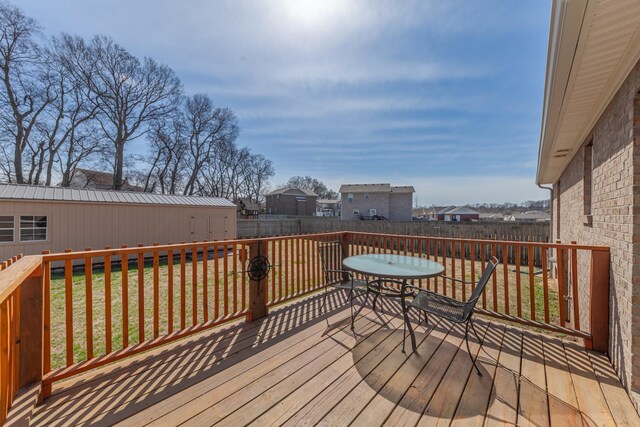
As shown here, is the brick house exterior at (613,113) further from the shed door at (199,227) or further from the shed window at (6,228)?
the shed door at (199,227)

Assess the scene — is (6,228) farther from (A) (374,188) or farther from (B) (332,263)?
(A) (374,188)

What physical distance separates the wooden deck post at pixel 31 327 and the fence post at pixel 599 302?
4.66 m

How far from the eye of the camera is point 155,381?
2039 mm

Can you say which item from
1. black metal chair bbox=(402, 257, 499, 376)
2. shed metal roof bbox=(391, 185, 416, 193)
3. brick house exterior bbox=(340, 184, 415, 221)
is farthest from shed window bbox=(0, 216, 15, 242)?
shed metal roof bbox=(391, 185, 416, 193)

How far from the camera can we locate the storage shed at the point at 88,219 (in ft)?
27.0

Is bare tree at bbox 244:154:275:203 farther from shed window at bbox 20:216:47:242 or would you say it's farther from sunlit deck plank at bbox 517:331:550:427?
sunlit deck plank at bbox 517:331:550:427

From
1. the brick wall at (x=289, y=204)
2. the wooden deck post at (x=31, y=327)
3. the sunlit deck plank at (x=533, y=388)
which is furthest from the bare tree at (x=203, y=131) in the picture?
the sunlit deck plank at (x=533, y=388)

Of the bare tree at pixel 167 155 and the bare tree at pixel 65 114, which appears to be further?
the bare tree at pixel 167 155

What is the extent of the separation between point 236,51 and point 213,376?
786 cm

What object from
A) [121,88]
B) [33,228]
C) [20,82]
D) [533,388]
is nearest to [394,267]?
[533,388]

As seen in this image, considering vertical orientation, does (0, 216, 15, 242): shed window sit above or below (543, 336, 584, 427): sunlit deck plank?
above

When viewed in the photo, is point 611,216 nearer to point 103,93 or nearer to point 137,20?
point 137,20

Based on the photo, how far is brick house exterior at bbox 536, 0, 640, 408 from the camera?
1516 mm

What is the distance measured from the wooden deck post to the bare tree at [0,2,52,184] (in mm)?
21623
